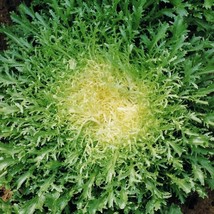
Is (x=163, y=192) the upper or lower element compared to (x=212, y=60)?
lower

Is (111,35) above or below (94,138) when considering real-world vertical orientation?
above

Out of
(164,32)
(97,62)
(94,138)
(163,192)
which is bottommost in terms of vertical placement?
(163,192)

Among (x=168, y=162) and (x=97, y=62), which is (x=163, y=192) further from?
(x=97, y=62)

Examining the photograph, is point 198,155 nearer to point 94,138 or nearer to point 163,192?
point 163,192

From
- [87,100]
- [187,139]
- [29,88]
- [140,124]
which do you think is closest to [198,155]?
[187,139]

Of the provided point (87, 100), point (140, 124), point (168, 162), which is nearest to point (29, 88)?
point (87, 100)
